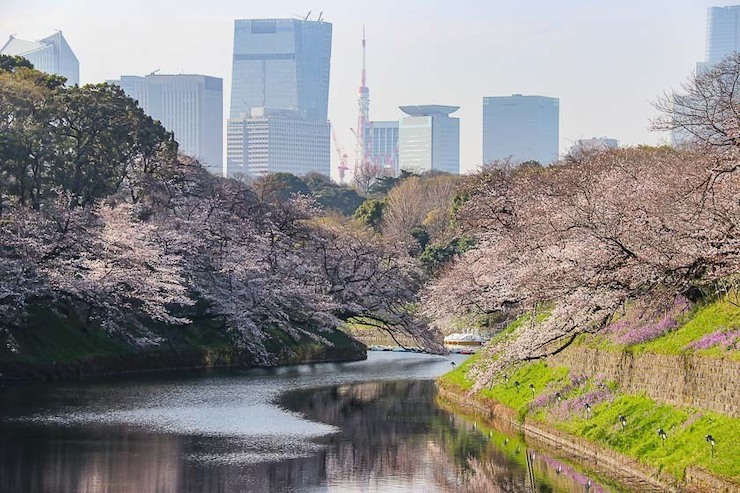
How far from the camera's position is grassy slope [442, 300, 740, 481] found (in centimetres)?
2778

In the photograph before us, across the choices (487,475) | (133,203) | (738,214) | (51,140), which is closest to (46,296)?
(51,140)

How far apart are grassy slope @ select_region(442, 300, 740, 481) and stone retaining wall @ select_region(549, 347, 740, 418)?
22 cm

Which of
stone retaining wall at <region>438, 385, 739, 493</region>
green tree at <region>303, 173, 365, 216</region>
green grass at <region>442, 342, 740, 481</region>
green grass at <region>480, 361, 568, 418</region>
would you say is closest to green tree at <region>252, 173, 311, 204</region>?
green tree at <region>303, 173, 365, 216</region>

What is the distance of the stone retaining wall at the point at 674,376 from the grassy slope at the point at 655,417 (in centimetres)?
22

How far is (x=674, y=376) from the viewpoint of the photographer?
105 ft

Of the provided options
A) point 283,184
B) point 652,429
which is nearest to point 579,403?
point 652,429

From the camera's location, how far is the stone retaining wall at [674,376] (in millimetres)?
28750

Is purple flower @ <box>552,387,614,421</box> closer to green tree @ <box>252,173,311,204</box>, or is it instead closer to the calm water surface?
the calm water surface

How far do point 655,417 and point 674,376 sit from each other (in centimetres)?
110

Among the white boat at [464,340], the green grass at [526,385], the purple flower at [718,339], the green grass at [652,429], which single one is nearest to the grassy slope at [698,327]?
the purple flower at [718,339]

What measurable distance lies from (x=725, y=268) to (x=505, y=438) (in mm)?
10474

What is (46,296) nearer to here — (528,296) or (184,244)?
(184,244)

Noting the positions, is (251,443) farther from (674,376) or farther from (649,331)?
(674,376)

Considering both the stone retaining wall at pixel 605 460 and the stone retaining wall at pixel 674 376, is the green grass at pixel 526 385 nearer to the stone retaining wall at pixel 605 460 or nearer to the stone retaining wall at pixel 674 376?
the stone retaining wall at pixel 605 460
